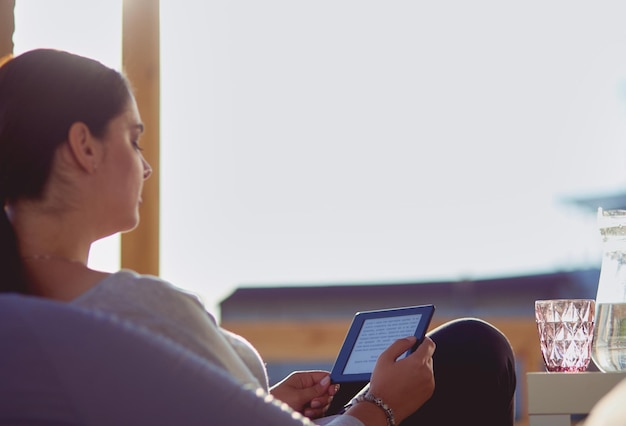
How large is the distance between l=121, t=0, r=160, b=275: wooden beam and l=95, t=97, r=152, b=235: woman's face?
4.75 feet

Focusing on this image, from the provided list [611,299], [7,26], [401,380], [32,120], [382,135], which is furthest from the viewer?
[382,135]

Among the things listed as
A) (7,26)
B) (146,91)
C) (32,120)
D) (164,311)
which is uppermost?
(7,26)

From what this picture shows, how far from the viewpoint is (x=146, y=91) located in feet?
8.52

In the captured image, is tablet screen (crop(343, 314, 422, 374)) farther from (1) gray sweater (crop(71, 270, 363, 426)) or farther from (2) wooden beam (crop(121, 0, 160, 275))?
(2) wooden beam (crop(121, 0, 160, 275))

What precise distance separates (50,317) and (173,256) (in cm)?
206

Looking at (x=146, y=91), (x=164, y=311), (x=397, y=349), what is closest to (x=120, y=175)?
(x=164, y=311)

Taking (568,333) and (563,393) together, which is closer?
(563,393)

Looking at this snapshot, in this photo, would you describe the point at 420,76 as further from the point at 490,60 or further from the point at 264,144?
the point at 264,144

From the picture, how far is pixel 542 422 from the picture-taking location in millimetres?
1215

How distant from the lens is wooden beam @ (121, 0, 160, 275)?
2.57 m

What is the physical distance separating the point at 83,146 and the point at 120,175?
7 centimetres

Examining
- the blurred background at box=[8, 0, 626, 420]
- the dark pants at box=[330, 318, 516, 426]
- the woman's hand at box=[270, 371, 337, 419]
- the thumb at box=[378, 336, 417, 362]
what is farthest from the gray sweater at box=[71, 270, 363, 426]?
the blurred background at box=[8, 0, 626, 420]

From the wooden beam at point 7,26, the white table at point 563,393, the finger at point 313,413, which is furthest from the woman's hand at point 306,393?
the wooden beam at point 7,26

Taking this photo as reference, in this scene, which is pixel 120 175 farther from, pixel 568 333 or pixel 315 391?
pixel 568 333
